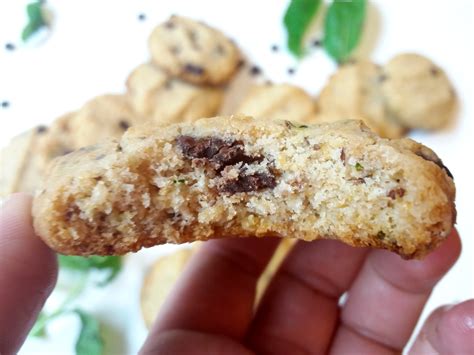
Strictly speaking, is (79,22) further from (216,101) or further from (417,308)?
(417,308)

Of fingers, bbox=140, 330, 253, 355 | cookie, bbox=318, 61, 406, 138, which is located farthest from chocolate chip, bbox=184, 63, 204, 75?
fingers, bbox=140, 330, 253, 355

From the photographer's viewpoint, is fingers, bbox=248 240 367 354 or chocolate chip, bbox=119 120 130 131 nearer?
fingers, bbox=248 240 367 354

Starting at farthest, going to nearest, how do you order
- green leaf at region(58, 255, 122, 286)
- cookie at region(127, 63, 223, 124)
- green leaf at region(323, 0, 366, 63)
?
1. green leaf at region(323, 0, 366, 63)
2. cookie at region(127, 63, 223, 124)
3. green leaf at region(58, 255, 122, 286)

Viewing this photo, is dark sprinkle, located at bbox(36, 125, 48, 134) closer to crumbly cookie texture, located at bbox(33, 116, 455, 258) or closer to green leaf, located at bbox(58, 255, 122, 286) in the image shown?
green leaf, located at bbox(58, 255, 122, 286)

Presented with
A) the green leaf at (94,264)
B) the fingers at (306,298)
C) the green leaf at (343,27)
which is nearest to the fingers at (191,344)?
the fingers at (306,298)

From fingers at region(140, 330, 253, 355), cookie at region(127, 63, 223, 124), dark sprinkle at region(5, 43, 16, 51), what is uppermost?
dark sprinkle at region(5, 43, 16, 51)

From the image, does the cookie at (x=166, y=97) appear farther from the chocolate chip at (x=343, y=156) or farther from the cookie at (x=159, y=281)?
the chocolate chip at (x=343, y=156)

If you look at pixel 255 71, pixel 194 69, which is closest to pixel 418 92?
pixel 255 71
